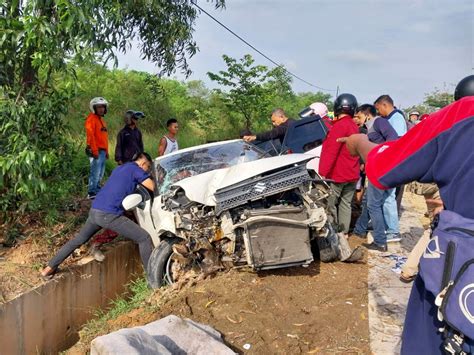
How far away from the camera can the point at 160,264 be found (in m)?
5.03

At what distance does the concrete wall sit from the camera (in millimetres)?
4746

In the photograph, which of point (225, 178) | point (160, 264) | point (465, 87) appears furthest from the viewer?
point (160, 264)

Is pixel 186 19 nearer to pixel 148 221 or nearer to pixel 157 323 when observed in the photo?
pixel 148 221

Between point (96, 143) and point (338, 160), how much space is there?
14.6ft

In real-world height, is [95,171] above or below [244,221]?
above

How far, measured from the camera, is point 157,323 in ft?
10.9

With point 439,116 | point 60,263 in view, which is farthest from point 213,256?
point 439,116

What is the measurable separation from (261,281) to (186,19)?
567cm

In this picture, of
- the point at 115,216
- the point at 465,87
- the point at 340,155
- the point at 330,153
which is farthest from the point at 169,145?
the point at 465,87

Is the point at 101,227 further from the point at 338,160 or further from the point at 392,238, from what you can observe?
the point at 392,238

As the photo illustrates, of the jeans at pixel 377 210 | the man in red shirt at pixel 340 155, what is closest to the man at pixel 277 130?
the man in red shirt at pixel 340 155

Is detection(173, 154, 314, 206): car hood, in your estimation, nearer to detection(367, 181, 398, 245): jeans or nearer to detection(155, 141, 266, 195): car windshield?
detection(155, 141, 266, 195): car windshield

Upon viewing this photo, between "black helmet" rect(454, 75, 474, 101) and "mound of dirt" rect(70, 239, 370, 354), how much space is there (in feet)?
7.98

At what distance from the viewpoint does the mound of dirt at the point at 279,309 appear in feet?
11.9
